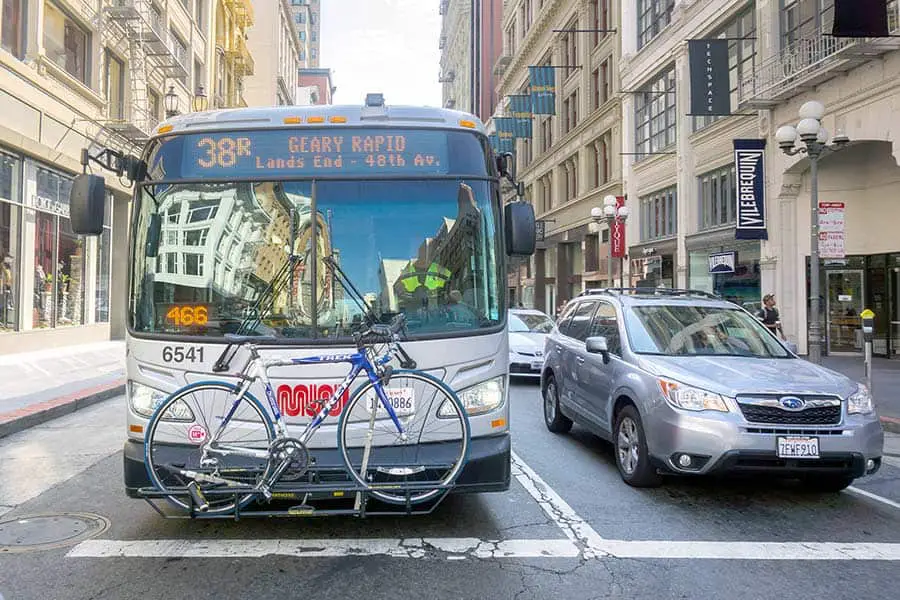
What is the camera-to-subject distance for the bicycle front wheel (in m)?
4.41

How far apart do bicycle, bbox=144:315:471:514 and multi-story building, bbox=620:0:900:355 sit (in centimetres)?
956

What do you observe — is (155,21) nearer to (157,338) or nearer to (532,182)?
(157,338)

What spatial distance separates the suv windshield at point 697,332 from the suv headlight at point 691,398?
0.81 metres

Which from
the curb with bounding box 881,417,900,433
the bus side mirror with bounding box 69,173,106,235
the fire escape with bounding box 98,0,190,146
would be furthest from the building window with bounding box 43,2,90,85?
the curb with bounding box 881,417,900,433

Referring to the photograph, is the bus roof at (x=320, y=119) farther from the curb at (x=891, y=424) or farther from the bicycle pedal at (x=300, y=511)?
the curb at (x=891, y=424)

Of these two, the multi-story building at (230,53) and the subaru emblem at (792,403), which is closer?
the subaru emblem at (792,403)

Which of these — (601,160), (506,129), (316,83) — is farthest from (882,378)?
(316,83)

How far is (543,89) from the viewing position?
38.9 metres

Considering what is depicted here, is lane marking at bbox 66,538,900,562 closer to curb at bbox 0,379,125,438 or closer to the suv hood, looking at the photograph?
the suv hood

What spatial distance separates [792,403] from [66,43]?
21.5 m

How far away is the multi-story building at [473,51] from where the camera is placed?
219 feet

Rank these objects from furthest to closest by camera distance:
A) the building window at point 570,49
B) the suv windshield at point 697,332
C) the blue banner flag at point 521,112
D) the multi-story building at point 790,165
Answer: the blue banner flag at point 521,112
the building window at point 570,49
the multi-story building at point 790,165
the suv windshield at point 697,332

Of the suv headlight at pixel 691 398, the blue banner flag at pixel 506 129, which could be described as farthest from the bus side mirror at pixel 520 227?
the blue banner flag at pixel 506 129

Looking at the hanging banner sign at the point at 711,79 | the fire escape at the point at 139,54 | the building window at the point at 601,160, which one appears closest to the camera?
the hanging banner sign at the point at 711,79
